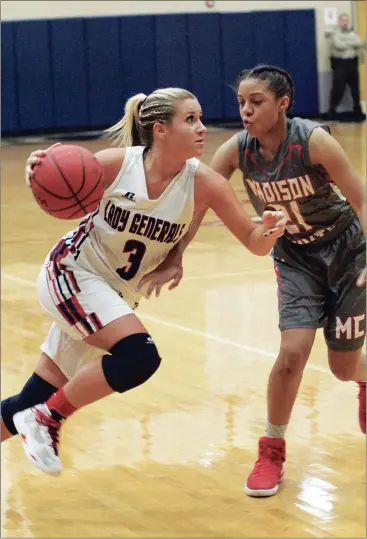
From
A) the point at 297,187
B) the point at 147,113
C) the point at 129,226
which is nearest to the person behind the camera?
the point at 129,226

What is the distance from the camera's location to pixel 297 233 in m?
4.44

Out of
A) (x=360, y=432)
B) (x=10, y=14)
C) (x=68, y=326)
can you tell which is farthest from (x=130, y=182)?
(x=10, y=14)

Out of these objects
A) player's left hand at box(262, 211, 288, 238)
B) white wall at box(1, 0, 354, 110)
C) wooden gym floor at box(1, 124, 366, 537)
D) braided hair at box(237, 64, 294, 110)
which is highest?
white wall at box(1, 0, 354, 110)

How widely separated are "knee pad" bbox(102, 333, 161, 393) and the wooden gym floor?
0.57 metres

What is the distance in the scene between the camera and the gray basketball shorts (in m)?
4.36

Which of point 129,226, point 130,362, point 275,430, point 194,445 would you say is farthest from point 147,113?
point 194,445

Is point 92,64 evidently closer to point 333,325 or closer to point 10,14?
point 10,14

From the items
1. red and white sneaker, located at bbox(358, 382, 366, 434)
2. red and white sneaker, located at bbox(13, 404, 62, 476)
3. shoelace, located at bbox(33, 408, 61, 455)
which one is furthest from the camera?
red and white sneaker, located at bbox(358, 382, 366, 434)

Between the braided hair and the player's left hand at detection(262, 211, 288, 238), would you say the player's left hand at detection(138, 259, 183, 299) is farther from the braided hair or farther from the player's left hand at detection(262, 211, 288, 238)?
the braided hair

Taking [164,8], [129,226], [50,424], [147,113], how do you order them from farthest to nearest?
[164,8], [147,113], [129,226], [50,424]

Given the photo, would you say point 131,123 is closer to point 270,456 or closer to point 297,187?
point 297,187

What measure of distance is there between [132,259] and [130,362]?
1.59 feet

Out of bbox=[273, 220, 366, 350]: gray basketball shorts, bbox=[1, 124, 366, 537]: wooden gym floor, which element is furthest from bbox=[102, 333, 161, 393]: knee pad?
bbox=[273, 220, 366, 350]: gray basketball shorts

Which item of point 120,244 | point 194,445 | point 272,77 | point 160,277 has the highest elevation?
point 272,77
